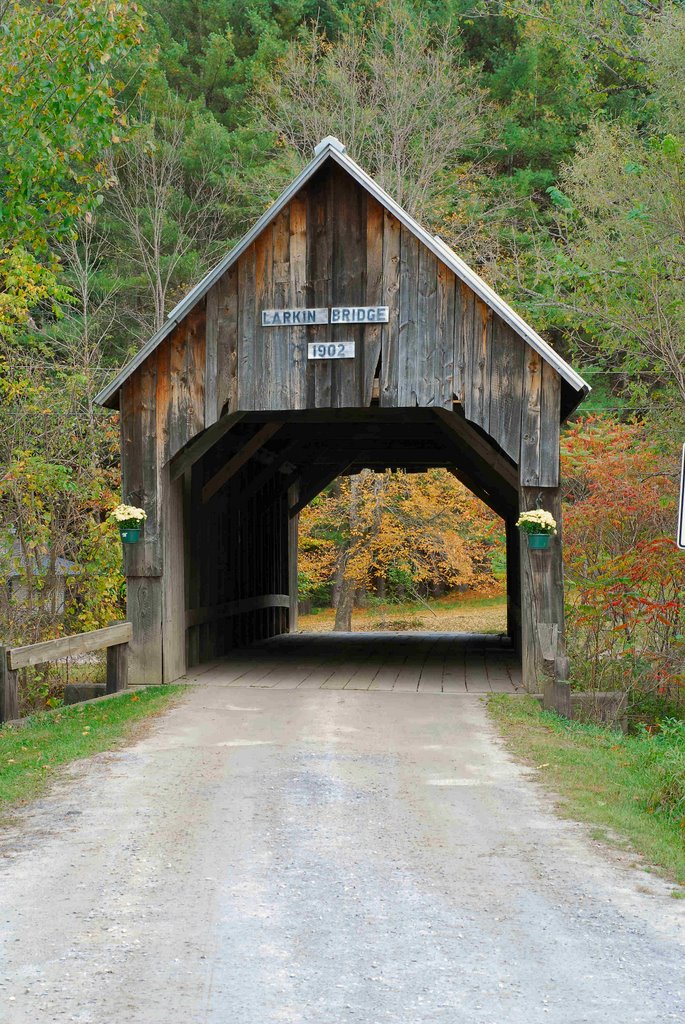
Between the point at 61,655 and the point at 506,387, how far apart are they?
15.8 ft

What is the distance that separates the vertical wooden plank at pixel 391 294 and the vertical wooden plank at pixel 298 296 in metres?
0.79

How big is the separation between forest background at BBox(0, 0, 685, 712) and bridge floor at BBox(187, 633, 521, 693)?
1.44 metres

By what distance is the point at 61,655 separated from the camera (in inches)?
410

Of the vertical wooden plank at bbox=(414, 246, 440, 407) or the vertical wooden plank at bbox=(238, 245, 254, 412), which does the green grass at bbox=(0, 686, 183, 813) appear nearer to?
the vertical wooden plank at bbox=(238, 245, 254, 412)

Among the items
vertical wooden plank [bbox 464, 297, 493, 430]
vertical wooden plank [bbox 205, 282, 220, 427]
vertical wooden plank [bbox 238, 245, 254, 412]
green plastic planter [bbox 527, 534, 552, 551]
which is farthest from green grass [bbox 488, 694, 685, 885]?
vertical wooden plank [bbox 205, 282, 220, 427]

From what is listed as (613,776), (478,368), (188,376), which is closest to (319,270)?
(188,376)

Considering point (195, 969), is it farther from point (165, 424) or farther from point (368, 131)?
point (368, 131)

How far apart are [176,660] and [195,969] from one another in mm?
8118

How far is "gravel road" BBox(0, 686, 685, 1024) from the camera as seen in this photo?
4.01m

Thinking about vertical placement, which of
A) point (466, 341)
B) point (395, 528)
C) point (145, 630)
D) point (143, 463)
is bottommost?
point (145, 630)

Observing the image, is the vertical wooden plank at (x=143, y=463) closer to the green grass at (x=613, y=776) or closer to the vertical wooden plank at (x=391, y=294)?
the vertical wooden plank at (x=391, y=294)

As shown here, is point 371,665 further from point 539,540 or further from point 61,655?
point 61,655

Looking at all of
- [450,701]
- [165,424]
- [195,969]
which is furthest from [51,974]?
[165,424]

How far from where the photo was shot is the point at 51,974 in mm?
4191
